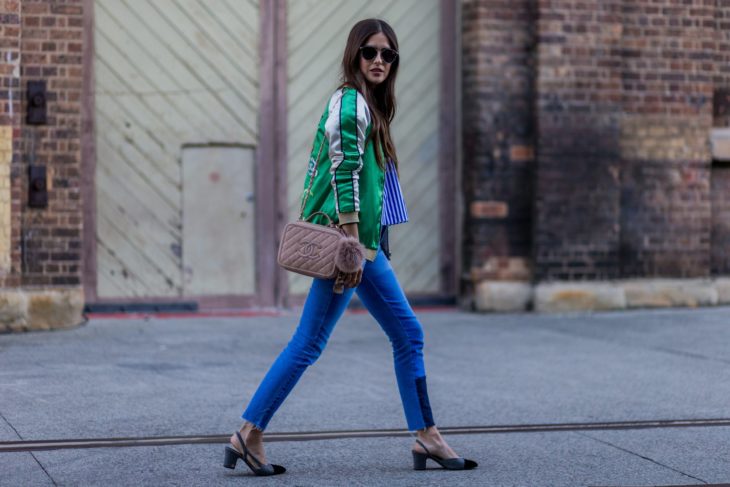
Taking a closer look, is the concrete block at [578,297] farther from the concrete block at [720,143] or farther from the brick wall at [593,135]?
the concrete block at [720,143]

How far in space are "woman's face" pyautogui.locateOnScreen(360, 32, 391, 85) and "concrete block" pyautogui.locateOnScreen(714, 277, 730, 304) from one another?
7.29m

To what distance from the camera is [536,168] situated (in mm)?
11117

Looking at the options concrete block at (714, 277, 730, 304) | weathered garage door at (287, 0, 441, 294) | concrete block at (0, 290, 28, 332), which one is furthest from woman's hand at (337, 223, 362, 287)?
concrete block at (714, 277, 730, 304)

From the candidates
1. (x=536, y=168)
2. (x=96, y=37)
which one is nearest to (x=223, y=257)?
(x=96, y=37)

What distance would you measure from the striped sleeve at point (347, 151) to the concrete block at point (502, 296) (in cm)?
620

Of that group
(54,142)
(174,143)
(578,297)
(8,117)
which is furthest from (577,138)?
(8,117)

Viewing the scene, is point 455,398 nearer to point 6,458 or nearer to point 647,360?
point 647,360

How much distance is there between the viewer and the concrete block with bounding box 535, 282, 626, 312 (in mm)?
11141

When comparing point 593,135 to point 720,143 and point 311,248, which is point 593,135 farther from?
point 311,248

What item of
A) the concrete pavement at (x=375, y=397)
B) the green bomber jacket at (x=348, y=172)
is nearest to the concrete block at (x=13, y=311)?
the concrete pavement at (x=375, y=397)

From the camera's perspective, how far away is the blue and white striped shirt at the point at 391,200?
209 inches

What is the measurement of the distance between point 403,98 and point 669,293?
115 inches

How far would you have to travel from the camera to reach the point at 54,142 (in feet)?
32.3

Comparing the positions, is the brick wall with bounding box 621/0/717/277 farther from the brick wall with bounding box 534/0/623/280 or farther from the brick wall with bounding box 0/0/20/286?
the brick wall with bounding box 0/0/20/286
